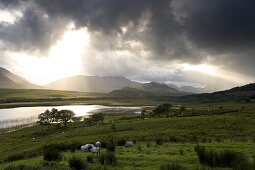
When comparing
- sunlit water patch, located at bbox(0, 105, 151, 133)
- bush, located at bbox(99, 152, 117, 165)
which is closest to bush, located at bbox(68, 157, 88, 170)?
bush, located at bbox(99, 152, 117, 165)

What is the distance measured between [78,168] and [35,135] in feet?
189

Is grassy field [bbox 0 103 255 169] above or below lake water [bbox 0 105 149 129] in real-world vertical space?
above

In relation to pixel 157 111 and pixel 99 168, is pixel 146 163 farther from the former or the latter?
pixel 157 111

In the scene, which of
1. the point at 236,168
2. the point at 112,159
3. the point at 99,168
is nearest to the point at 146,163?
the point at 112,159

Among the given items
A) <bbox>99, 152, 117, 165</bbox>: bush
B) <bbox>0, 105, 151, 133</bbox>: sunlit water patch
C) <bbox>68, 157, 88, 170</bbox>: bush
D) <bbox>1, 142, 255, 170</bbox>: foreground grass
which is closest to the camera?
<bbox>68, 157, 88, 170</bbox>: bush

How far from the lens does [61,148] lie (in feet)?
67.5

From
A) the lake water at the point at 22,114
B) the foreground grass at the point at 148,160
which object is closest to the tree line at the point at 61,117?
the lake water at the point at 22,114

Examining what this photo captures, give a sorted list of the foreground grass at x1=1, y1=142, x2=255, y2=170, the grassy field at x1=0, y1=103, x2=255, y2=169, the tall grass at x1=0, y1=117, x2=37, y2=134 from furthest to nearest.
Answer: the tall grass at x1=0, y1=117, x2=37, y2=134
the grassy field at x1=0, y1=103, x2=255, y2=169
the foreground grass at x1=1, y1=142, x2=255, y2=170

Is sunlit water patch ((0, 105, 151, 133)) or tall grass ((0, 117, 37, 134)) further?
sunlit water patch ((0, 105, 151, 133))

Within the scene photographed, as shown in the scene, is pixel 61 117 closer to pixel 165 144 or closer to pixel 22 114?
pixel 165 144

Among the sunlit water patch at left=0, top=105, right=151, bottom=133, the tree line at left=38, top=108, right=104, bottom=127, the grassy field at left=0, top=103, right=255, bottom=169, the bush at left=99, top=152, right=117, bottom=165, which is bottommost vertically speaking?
the sunlit water patch at left=0, top=105, right=151, bottom=133

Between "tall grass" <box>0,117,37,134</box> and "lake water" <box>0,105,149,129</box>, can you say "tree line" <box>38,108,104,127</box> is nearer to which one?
"tall grass" <box>0,117,37,134</box>

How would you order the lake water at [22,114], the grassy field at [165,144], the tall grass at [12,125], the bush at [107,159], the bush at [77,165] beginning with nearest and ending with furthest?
the bush at [77,165]
the bush at [107,159]
the grassy field at [165,144]
the tall grass at [12,125]
the lake water at [22,114]

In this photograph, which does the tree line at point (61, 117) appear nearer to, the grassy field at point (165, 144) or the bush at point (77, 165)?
the grassy field at point (165, 144)
